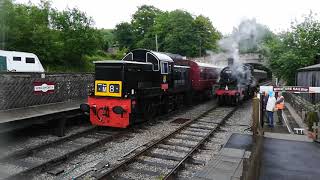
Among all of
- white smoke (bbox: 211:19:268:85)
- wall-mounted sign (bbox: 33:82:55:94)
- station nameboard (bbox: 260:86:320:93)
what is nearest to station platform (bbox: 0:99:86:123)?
wall-mounted sign (bbox: 33:82:55:94)

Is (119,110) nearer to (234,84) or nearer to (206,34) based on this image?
(234,84)

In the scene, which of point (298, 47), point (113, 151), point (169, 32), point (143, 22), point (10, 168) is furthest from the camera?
point (143, 22)

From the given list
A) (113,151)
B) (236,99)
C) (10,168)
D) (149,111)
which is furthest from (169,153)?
(236,99)

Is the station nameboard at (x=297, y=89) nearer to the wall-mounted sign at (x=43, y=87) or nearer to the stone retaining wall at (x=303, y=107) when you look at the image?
the stone retaining wall at (x=303, y=107)

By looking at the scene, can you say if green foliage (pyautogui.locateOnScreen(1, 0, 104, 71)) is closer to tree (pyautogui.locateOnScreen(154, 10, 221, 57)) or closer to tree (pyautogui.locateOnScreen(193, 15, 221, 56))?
tree (pyautogui.locateOnScreen(193, 15, 221, 56))

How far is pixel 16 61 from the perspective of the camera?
20.5 m

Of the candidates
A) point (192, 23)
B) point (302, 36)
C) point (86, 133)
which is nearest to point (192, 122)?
point (86, 133)

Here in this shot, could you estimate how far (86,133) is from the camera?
36.3 ft

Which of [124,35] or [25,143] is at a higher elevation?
[124,35]

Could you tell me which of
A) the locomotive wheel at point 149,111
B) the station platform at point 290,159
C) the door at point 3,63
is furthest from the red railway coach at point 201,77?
the door at point 3,63

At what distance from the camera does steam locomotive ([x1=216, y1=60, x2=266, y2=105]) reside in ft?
63.7

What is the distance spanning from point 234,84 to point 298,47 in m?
8.74

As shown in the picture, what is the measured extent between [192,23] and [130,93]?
1503 inches

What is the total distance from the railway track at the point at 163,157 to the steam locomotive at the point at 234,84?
7472 mm
